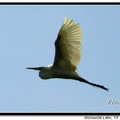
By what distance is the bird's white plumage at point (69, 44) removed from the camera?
22.1 feet

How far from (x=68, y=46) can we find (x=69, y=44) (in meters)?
0.06

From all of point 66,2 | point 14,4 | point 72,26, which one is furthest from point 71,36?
point 14,4

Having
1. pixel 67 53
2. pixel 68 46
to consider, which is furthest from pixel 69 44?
pixel 67 53

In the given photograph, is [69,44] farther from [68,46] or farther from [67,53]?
[67,53]

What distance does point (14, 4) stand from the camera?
6738mm

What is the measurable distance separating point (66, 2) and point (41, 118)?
2.35m

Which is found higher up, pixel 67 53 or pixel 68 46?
pixel 68 46

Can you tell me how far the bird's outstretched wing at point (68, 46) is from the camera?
675 cm

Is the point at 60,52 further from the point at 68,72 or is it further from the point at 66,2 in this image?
→ the point at 66,2

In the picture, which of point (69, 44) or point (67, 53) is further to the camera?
point (67, 53)

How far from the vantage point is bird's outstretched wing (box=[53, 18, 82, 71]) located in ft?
22.2

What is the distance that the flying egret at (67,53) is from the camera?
6774 mm

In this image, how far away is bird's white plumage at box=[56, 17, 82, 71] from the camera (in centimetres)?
675

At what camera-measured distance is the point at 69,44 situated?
6.96 metres
